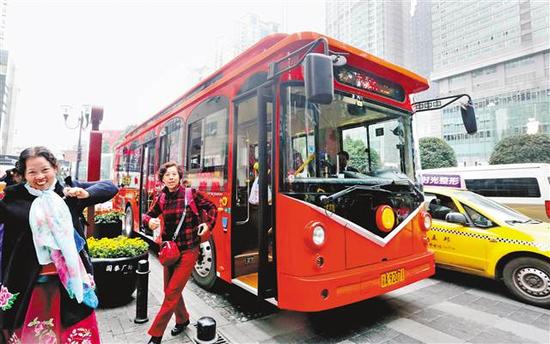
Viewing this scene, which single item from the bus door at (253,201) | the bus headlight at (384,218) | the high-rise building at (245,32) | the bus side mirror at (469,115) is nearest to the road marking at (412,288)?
the bus headlight at (384,218)

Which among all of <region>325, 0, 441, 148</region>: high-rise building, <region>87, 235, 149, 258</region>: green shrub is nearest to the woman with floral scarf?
<region>87, 235, 149, 258</region>: green shrub

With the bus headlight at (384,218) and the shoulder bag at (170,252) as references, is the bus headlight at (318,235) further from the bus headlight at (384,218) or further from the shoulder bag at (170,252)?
the shoulder bag at (170,252)

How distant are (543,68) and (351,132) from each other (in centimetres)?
6958

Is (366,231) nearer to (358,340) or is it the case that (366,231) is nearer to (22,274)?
(358,340)

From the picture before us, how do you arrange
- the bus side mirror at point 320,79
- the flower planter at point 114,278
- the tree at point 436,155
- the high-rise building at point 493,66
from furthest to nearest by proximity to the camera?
the high-rise building at point 493,66, the tree at point 436,155, the flower planter at point 114,278, the bus side mirror at point 320,79

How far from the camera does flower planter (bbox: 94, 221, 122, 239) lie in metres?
6.85

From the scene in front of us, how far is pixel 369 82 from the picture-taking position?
12.1ft

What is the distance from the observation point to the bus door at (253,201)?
335 centimetres

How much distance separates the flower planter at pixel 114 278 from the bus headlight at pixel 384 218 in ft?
9.69

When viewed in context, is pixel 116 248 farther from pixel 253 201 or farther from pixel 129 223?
pixel 129 223

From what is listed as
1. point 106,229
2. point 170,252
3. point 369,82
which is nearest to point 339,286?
point 170,252

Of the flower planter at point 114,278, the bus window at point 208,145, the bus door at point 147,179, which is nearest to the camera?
the flower planter at point 114,278

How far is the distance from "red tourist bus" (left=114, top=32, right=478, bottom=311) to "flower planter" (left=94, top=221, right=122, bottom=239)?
3.42 meters


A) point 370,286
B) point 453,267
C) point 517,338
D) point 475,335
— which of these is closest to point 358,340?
point 370,286
